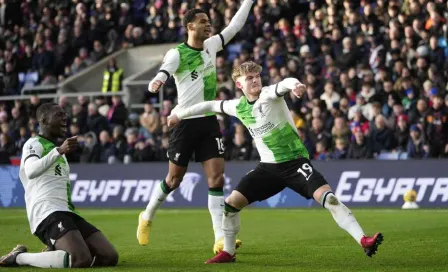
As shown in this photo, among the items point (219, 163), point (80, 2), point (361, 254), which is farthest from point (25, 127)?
point (361, 254)

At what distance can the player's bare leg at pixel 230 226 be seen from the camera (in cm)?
1089

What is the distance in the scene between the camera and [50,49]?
32312 mm

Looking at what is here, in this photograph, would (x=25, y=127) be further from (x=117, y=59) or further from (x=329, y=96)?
(x=329, y=96)

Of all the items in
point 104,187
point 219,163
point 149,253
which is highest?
point 219,163

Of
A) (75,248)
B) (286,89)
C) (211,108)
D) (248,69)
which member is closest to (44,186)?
(75,248)

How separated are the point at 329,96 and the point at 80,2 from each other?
43.4ft

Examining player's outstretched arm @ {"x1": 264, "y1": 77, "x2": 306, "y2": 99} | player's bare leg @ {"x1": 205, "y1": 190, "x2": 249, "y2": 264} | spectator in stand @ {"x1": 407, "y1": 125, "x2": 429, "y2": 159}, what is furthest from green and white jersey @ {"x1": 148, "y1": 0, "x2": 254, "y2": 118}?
spectator in stand @ {"x1": 407, "y1": 125, "x2": 429, "y2": 159}

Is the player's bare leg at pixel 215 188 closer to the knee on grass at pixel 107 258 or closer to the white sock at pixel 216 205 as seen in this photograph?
the white sock at pixel 216 205

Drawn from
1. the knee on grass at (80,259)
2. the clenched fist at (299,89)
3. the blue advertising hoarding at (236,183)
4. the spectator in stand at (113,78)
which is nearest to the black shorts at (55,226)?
the knee on grass at (80,259)

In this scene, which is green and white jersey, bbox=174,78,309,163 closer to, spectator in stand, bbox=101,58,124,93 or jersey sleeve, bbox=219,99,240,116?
jersey sleeve, bbox=219,99,240,116

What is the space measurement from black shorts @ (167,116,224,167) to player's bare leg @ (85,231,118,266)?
7.66ft

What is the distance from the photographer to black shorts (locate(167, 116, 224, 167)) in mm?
12609

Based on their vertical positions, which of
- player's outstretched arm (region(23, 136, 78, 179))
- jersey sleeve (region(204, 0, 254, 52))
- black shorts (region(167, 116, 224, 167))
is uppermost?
jersey sleeve (region(204, 0, 254, 52))

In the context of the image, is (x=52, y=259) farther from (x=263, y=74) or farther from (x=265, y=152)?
(x=263, y=74)
